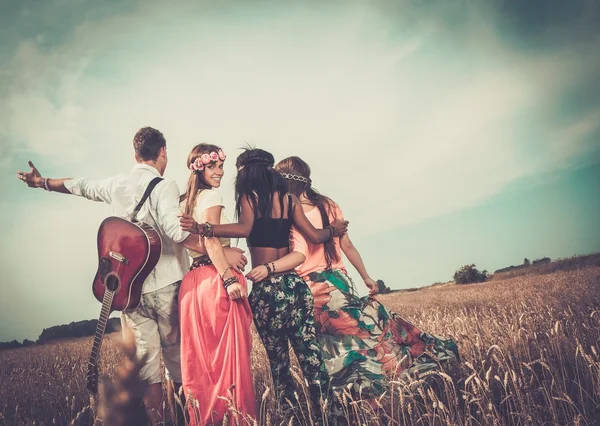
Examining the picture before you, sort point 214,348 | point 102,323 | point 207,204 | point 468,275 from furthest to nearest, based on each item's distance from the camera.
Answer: point 468,275
point 207,204
point 214,348
point 102,323

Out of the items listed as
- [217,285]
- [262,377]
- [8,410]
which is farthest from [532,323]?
[8,410]

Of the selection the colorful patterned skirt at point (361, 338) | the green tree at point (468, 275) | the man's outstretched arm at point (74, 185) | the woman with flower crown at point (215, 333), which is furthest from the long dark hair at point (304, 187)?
the green tree at point (468, 275)

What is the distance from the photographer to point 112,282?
3.04 metres

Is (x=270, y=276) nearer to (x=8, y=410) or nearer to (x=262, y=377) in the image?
(x=262, y=377)

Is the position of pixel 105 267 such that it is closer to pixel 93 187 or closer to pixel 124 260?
pixel 124 260

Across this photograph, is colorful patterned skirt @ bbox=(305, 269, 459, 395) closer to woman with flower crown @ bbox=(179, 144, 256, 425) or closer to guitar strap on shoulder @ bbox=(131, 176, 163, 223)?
woman with flower crown @ bbox=(179, 144, 256, 425)

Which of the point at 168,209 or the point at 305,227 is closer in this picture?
the point at 168,209

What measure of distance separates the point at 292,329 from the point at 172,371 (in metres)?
1.15

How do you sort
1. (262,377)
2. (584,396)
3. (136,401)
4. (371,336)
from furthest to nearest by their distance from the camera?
1. (262,377)
2. (371,336)
3. (584,396)
4. (136,401)

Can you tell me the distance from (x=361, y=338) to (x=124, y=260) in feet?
7.46

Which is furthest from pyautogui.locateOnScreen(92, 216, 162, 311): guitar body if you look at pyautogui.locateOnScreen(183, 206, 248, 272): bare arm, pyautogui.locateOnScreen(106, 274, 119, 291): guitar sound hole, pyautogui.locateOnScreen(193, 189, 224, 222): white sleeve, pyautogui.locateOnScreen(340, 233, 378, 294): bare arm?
pyautogui.locateOnScreen(340, 233, 378, 294): bare arm

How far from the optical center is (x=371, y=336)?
3768mm

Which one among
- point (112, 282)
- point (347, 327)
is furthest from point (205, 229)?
point (347, 327)

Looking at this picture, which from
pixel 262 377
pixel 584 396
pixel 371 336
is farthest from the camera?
pixel 262 377
